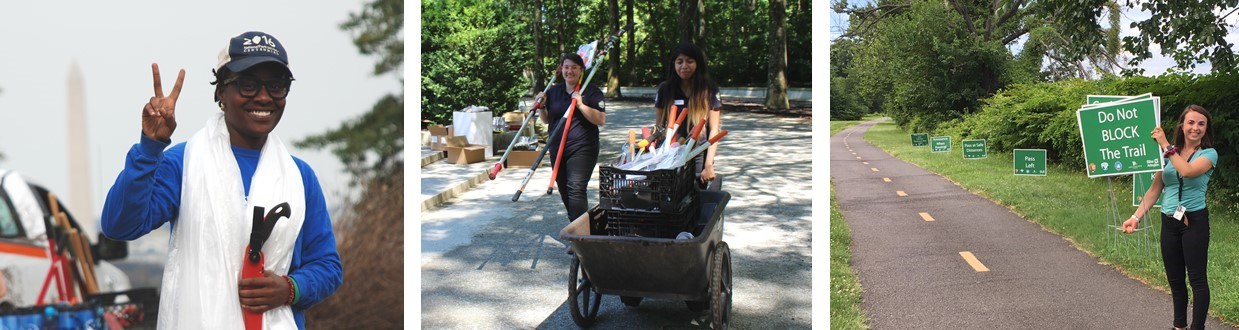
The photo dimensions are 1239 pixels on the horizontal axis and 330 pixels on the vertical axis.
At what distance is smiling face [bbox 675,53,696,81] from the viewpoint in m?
3.60

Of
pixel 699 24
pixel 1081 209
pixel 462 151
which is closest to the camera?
pixel 1081 209

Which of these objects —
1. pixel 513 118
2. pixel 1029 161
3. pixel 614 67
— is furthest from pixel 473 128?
pixel 1029 161

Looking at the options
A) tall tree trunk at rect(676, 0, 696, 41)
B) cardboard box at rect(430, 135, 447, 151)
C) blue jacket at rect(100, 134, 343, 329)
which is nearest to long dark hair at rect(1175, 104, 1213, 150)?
blue jacket at rect(100, 134, 343, 329)

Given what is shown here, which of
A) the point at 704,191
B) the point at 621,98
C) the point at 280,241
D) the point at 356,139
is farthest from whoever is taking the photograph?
the point at 621,98

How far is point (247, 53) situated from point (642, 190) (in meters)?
1.54

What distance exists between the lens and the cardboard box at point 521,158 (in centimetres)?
591

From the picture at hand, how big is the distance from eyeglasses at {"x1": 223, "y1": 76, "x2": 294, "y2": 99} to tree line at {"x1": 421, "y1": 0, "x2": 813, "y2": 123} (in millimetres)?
3620

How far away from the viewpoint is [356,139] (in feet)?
8.78

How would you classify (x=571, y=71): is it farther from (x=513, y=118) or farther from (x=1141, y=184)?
(x=513, y=118)

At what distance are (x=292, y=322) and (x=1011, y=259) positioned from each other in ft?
12.5

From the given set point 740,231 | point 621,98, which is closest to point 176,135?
point 740,231

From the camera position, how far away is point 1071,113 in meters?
6.00

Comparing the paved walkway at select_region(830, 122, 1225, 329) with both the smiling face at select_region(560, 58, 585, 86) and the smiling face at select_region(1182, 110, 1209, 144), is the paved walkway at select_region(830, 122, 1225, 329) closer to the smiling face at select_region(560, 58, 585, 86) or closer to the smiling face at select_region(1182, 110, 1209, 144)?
the smiling face at select_region(1182, 110, 1209, 144)

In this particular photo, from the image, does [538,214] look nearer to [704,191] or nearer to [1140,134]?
[704,191]
